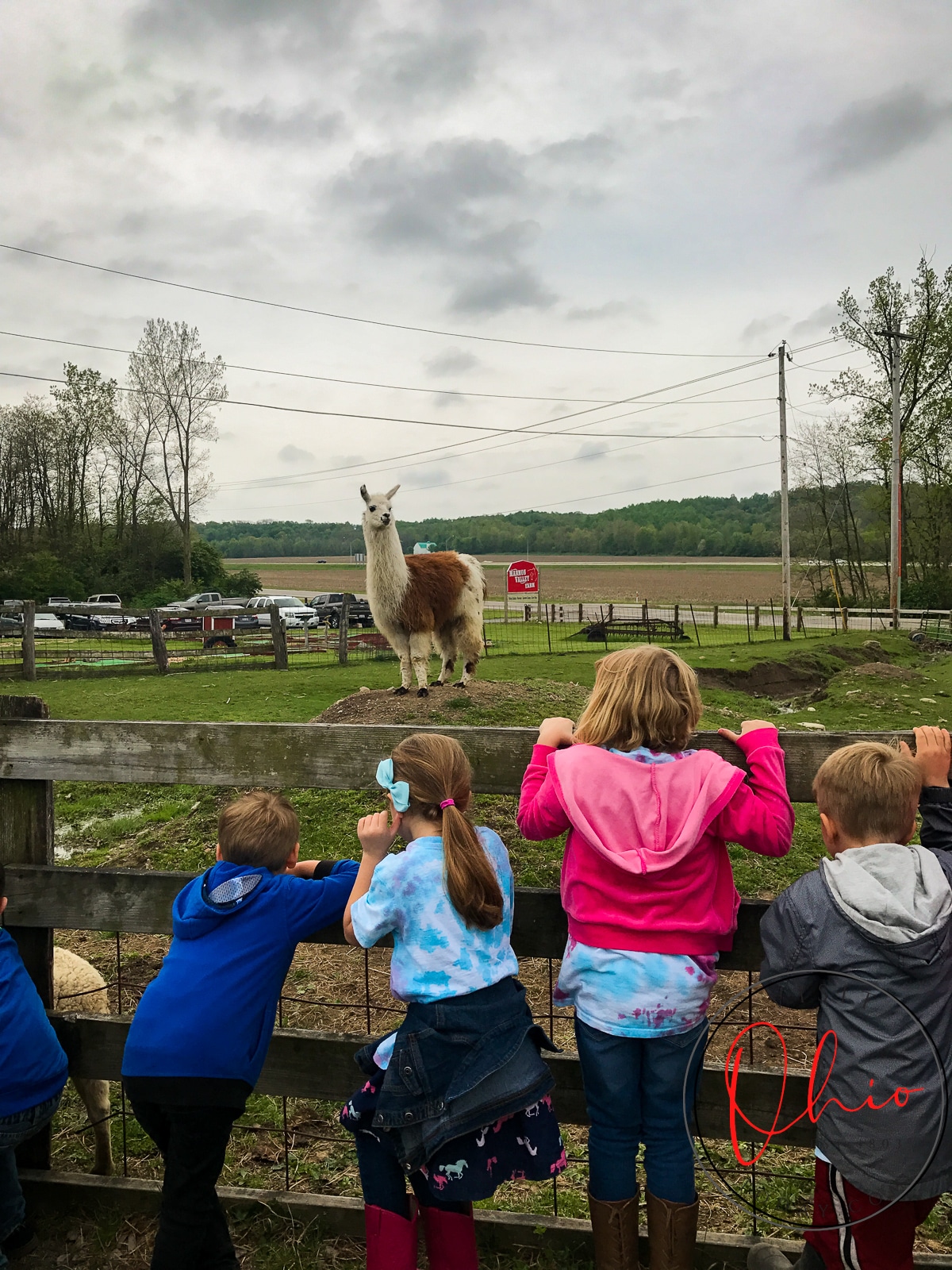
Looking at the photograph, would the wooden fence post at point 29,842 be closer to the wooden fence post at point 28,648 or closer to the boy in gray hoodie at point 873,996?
the boy in gray hoodie at point 873,996

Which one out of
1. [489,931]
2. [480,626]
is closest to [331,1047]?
[489,931]

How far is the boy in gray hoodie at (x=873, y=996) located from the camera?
1.95 meters

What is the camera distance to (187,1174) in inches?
89.7

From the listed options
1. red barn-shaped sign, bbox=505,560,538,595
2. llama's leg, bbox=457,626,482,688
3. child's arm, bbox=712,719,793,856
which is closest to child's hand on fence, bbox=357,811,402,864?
child's arm, bbox=712,719,793,856

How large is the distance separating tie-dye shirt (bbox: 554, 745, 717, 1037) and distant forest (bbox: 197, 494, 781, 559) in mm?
79359

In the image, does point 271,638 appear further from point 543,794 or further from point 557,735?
point 543,794

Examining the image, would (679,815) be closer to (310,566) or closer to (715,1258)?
(715,1258)

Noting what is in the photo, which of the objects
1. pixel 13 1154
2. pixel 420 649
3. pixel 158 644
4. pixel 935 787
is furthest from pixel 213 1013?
pixel 158 644

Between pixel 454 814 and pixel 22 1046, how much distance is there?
141 cm

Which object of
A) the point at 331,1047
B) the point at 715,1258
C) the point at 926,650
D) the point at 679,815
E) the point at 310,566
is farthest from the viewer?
the point at 310,566

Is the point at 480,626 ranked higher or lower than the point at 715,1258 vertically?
higher

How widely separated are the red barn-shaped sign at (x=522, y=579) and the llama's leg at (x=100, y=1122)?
2194cm

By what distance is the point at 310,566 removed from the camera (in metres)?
96.1

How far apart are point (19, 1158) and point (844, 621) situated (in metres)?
37.3
